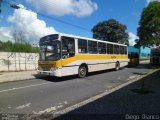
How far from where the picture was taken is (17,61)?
21.6 meters

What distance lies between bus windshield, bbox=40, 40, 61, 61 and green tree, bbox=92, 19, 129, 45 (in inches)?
1611

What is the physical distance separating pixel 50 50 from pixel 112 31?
41866 millimetres

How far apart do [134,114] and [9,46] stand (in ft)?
67.4

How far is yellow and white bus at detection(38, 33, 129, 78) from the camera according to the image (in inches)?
539

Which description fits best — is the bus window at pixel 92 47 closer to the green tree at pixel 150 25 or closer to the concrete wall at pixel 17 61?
the concrete wall at pixel 17 61

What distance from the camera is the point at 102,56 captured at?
725 inches

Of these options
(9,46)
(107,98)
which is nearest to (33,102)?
(107,98)

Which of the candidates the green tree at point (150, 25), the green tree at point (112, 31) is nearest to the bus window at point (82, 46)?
the green tree at point (150, 25)

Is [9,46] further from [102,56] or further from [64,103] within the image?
[64,103]

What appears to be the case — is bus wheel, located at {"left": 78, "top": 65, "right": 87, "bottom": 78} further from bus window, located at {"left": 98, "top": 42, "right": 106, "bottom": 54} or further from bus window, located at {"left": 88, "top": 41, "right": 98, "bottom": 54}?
bus window, located at {"left": 98, "top": 42, "right": 106, "bottom": 54}

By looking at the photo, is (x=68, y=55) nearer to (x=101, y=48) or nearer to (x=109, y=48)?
(x=101, y=48)

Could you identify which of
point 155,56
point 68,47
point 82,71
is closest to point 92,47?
point 82,71

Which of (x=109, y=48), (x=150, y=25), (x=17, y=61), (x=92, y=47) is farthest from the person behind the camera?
(x=150, y=25)

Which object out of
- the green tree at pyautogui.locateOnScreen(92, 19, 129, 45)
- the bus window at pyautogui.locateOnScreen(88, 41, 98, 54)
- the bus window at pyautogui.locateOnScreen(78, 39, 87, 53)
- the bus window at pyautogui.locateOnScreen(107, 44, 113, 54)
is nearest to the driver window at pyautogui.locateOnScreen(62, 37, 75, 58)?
the bus window at pyautogui.locateOnScreen(78, 39, 87, 53)
